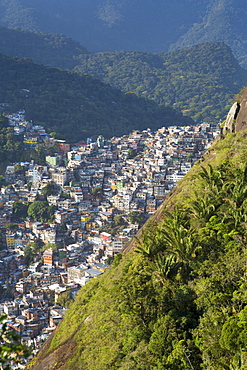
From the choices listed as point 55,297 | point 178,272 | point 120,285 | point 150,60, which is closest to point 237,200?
point 178,272

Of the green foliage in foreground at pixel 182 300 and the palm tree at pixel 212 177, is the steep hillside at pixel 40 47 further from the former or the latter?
the green foliage in foreground at pixel 182 300

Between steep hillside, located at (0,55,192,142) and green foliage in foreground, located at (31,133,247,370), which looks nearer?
green foliage in foreground, located at (31,133,247,370)

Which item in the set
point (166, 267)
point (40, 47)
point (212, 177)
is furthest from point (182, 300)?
point (40, 47)

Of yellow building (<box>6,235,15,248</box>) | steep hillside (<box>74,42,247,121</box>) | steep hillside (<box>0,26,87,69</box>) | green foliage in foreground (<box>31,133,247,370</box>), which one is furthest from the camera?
steep hillside (<box>0,26,87,69</box>)

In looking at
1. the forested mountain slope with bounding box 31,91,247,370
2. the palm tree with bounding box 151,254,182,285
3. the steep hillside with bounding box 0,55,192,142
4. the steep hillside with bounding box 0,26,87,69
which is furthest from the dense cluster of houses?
the steep hillside with bounding box 0,26,87,69

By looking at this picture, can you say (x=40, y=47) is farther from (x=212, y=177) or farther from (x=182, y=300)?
(x=182, y=300)

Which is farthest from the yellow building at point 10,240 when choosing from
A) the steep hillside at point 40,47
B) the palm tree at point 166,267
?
the steep hillside at point 40,47

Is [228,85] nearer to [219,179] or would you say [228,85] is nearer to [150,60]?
[150,60]

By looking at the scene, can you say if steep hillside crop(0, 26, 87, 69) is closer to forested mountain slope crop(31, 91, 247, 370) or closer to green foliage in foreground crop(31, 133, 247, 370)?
forested mountain slope crop(31, 91, 247, 370)
